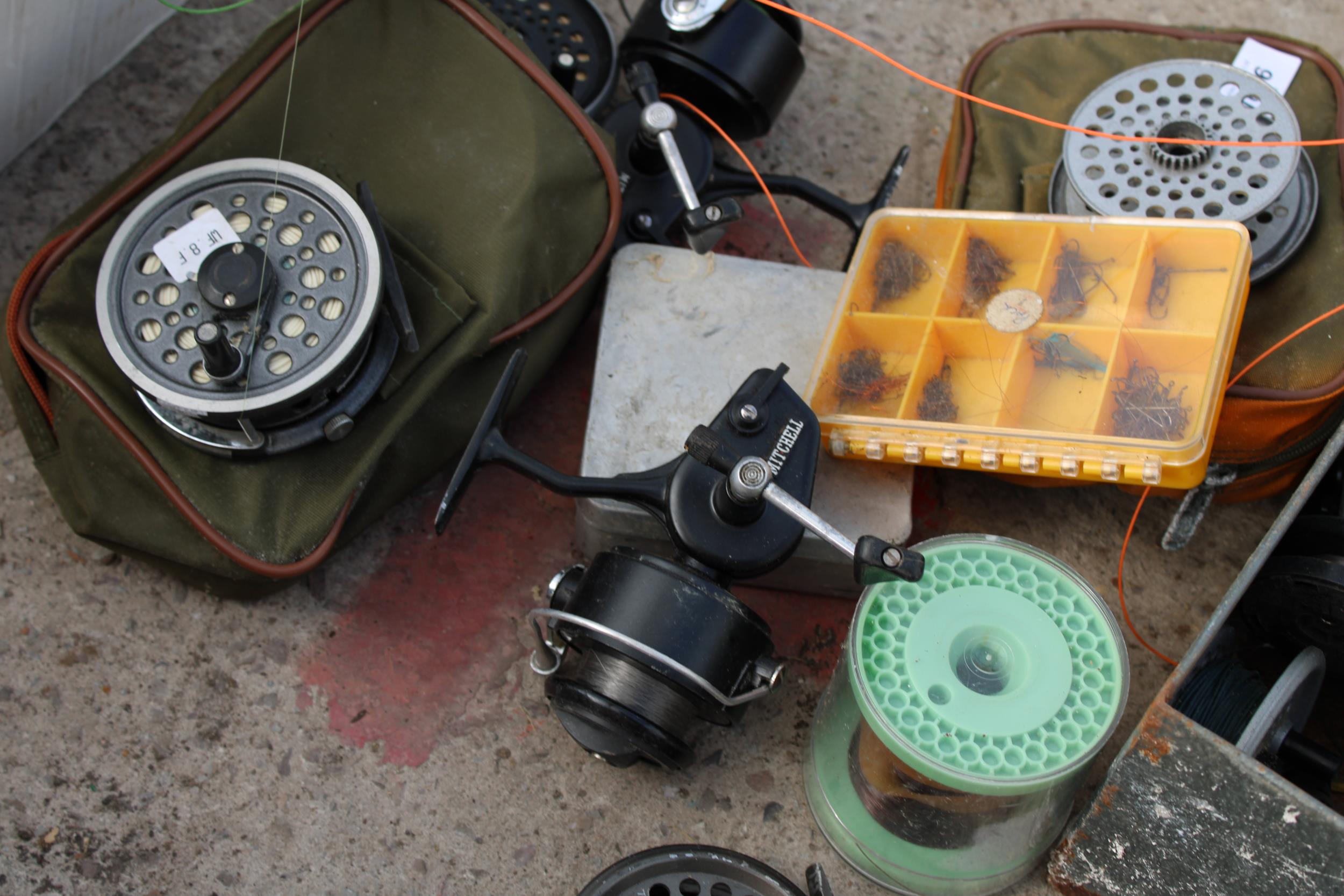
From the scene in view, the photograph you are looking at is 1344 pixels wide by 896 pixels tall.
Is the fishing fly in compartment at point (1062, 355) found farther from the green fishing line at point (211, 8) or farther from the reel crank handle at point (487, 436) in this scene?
the green fishing line at point (211, 8)

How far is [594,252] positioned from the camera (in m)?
1.81

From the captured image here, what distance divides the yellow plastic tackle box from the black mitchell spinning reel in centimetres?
17

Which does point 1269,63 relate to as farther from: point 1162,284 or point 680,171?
point 680,171

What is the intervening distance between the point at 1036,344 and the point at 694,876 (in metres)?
0.86

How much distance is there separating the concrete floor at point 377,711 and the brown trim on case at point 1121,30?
1.81ft

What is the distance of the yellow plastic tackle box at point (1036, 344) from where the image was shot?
1589 millimetres

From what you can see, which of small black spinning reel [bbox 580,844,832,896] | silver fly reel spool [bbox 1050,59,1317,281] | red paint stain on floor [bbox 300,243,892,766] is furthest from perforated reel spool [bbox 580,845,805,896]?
silver fly reel spool [bbox 1050,59,1317,281]

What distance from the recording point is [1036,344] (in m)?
1.67

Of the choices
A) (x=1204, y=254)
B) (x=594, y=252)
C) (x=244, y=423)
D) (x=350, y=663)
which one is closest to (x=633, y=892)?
(x=350, y=663)

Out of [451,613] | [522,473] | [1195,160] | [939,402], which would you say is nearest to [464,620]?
[451,613]

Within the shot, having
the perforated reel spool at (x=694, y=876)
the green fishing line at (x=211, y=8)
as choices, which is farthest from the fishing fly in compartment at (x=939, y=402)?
the green fishing line at (x=211, y=8)

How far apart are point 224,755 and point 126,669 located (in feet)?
0.65

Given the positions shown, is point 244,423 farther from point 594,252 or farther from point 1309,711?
point 1309,711

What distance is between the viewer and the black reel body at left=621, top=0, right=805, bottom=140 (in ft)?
6.26
